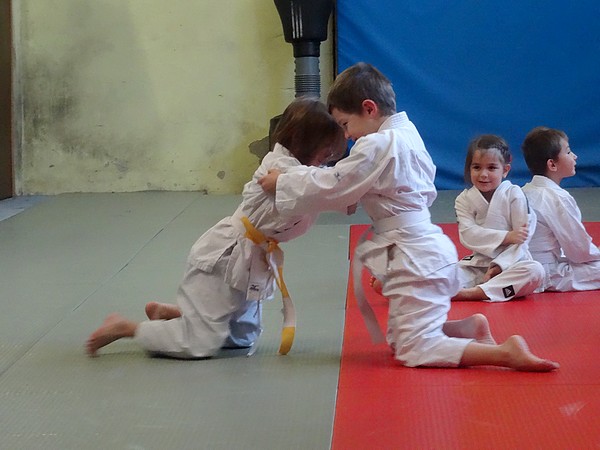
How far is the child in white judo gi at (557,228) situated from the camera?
3.76 meters

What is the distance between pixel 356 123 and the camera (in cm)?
279

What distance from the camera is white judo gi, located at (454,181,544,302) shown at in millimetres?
3594

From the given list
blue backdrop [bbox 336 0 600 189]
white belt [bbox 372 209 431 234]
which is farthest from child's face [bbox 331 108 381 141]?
blue backdrop [bbox 336 0 600 189]

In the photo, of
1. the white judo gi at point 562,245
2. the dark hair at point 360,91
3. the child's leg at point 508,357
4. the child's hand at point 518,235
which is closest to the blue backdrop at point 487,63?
the white judo gi at point 562,245

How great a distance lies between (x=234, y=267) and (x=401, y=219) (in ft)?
1.82

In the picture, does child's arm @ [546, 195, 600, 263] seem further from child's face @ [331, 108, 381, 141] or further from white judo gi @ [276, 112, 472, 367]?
child's face @ [331, 108, 381, 141]

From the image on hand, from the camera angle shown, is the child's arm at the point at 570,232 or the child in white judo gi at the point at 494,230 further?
the child's arm at the point at 570,232

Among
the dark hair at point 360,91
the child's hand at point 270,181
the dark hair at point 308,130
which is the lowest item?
the child's hand at point 270,181

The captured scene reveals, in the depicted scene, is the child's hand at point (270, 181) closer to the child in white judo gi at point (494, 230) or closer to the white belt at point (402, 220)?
the white belt at point (402, 220)

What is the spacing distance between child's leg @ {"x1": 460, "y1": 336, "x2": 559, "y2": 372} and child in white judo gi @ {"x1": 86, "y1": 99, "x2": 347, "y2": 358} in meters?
0.65

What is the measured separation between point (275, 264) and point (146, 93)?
466 centimetres

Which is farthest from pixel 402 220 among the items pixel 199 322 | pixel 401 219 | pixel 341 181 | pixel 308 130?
pixel 199 322

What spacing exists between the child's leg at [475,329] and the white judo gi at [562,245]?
1053 mm

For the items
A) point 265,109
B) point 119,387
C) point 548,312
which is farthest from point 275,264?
point 265,109
